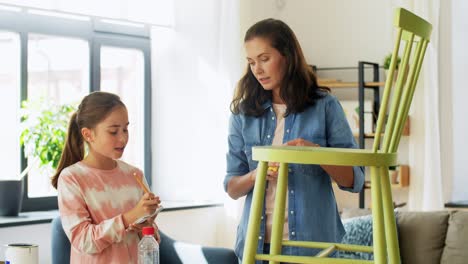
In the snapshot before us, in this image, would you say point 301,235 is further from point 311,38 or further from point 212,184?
point 311,38

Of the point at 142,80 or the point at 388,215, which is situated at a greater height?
the point at 142,80

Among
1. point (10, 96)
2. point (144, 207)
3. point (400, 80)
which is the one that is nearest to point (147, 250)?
point (144, 207)

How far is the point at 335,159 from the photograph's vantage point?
166cm

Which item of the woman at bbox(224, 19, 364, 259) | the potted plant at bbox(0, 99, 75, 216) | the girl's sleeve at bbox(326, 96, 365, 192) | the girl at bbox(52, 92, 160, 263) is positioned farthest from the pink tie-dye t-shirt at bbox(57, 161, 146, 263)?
the potted plant at bbox(0, 99, 75, 216)

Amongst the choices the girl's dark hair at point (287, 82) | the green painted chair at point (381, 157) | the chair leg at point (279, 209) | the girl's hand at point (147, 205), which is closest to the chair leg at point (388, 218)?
the green painted chair at point (381, 157)

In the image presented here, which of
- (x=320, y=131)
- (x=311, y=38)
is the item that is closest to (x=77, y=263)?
(x=320, y=131)

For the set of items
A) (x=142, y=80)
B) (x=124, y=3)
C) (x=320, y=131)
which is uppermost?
(x=124, y=3)

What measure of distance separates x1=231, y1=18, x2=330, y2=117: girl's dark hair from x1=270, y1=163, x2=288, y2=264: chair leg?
16.6 inches

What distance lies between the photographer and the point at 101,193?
2.57m

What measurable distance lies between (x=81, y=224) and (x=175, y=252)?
5.75 ft

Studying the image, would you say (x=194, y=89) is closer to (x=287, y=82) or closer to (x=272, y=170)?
(x=287, y=82)

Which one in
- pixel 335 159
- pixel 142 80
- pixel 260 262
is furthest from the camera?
pixel 142 80

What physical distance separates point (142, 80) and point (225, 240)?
3.95 feet

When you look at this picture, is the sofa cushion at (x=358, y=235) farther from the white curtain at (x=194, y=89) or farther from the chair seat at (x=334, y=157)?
the chair seat at (x=334, y=157)
